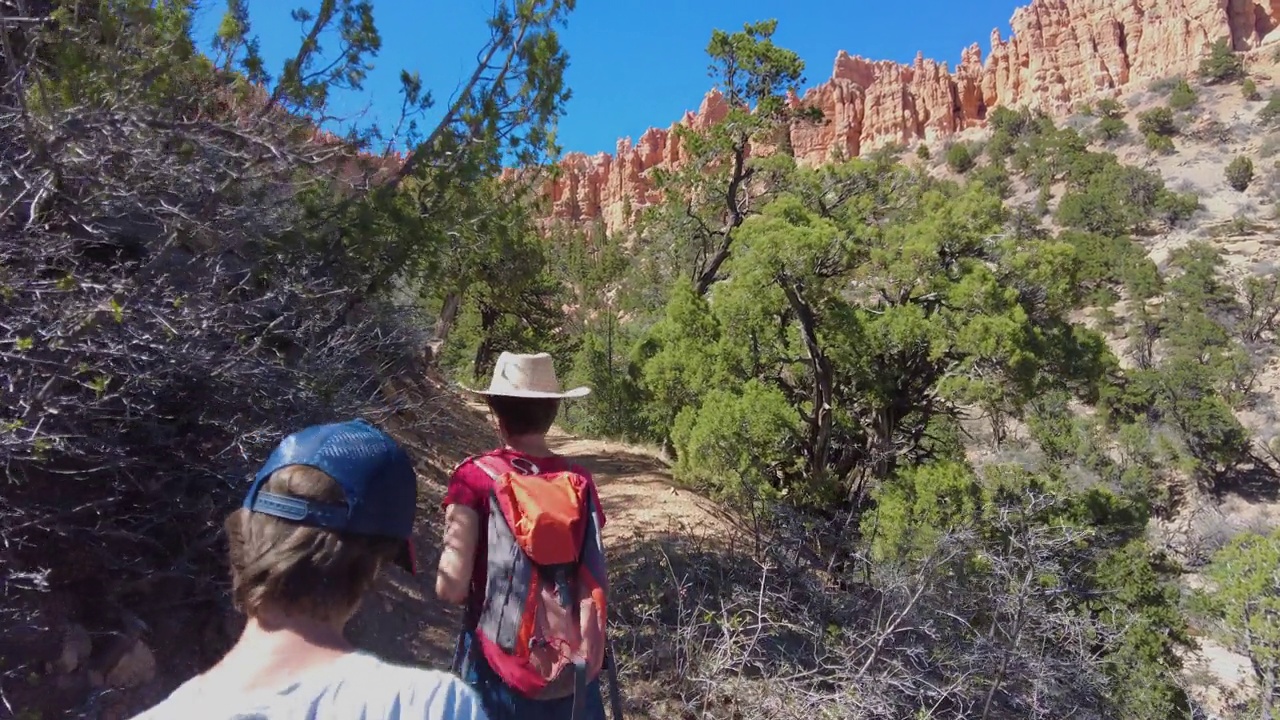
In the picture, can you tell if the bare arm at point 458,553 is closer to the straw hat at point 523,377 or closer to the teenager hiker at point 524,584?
the teenager hiker at point 524,584

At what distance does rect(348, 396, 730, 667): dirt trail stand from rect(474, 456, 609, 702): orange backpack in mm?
2341

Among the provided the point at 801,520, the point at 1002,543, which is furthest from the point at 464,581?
the point at 1002,543

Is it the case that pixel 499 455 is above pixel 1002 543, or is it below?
above

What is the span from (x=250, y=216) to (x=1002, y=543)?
6561mm

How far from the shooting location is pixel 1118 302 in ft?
86.7

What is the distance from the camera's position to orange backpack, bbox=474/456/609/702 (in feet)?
6.61

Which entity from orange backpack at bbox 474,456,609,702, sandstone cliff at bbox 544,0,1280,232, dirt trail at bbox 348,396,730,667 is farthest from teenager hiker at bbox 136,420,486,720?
sandstone cliff at bbox 544,0,1280,232

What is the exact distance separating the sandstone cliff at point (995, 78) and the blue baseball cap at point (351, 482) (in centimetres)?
4988

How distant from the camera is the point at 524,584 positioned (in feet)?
6.63

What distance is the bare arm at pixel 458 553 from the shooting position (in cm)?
201

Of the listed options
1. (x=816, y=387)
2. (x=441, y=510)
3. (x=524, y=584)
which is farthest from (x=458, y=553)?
(x=816, y=387)

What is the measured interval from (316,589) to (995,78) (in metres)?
75.0

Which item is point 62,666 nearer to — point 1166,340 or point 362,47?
point 362,47

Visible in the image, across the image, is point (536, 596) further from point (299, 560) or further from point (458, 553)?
point (299, 560)
